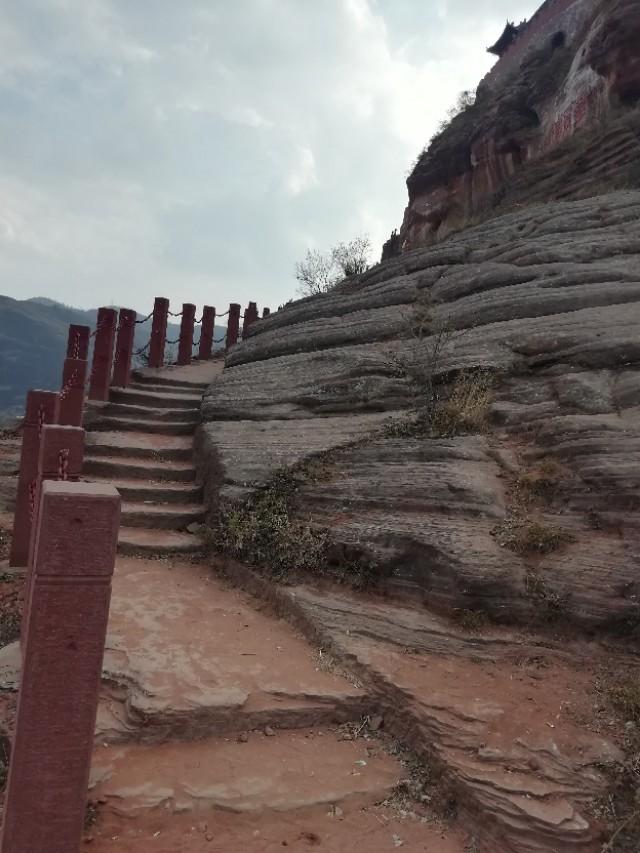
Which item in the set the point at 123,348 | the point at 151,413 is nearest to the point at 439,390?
the point at 151,413

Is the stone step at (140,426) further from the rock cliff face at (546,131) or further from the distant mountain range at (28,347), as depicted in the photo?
the distant mountain range at (28,347)

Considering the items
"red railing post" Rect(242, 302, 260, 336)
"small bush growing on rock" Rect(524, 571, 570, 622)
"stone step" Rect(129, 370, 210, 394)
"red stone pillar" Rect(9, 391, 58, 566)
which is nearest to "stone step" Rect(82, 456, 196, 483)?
"red stone pillar" Rect(9, 391, 58, 566)

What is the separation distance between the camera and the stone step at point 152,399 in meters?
9.47

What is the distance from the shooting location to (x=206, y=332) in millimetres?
14898

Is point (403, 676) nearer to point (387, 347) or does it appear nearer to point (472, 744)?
point (472, 744)

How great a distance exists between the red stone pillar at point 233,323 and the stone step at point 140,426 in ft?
23.4

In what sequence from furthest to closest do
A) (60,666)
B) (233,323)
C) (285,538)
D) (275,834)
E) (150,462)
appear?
1. (233,323)
2. (150,462)
3. (285,538)
4. (275,834)
5. (60,666)

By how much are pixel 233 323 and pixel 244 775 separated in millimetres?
13843

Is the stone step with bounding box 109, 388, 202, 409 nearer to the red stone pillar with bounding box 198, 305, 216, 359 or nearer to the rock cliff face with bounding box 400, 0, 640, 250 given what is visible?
the red stone pillar with bounding box 198, 305, 216, 359

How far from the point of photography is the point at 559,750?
3.03 meters

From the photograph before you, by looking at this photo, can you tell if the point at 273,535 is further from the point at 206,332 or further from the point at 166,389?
the point at 206,332

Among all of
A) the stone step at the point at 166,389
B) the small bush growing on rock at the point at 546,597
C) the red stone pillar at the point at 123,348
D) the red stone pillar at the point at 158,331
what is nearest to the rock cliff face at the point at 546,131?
the red stone pillar at the point at 158,331

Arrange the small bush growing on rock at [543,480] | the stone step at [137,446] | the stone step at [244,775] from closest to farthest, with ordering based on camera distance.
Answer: the stone step at [244,775]
the small bush growing on rock at [543,480]
the stone step at [137,446]

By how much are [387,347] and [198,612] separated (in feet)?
15.9
